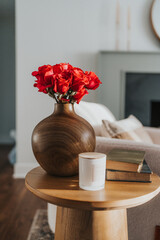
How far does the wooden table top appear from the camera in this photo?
29.8 inches

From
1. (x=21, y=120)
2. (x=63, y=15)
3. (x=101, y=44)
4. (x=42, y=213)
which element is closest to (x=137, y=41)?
(x=101, y=44)

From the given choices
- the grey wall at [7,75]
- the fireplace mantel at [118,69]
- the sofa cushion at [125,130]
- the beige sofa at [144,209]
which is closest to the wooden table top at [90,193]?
the beige sofa at [144,209]

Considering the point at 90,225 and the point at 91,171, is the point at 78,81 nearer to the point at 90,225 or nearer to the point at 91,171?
the point at 91,171

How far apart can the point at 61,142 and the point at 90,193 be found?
195 millimetres

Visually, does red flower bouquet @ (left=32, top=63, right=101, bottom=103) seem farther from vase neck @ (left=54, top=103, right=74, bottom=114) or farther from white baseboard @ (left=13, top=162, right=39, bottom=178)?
white baseboard @ (left=13, top=162, right=39, bottom=178)

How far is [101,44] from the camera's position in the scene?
9.25 ft

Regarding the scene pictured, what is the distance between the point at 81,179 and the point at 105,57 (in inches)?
82.5

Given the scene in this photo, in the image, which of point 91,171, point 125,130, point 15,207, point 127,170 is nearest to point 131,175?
point 127,170

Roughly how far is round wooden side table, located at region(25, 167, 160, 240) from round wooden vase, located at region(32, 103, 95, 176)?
6 cm

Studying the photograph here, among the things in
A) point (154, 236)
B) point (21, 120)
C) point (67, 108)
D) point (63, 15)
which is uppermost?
point (63, 15)

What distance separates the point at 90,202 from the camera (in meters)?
0.75

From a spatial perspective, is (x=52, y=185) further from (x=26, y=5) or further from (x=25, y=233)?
(x=26, y=5)

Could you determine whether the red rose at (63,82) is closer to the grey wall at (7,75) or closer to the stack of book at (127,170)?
the stack of book at (127,170)

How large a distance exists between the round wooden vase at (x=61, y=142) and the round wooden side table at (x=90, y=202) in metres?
0.06
